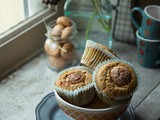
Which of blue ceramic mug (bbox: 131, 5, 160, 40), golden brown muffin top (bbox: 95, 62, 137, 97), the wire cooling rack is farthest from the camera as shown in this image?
the wire cooling rack

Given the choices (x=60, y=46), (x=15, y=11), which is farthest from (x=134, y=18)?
(x=15, y=11)

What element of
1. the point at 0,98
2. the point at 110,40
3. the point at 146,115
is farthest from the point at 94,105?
the point at 110,40

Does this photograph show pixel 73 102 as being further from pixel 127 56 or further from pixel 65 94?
pixel 127 56

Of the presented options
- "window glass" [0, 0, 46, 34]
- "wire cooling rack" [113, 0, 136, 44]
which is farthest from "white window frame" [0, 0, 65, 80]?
"wire cooling rack" [113, 0, 136, 44]

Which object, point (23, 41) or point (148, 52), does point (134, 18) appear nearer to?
point (148, 52)

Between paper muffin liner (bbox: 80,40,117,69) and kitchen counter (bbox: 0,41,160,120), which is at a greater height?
paper muffin liner (bbox: 80,40,117,69)

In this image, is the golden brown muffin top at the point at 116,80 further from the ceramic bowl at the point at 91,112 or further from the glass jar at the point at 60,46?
the glass jar at the point at 60,46

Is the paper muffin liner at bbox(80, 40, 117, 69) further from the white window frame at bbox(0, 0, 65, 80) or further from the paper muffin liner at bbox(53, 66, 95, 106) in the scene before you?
the white window frame at bbox(0, 0, 65, 80)
